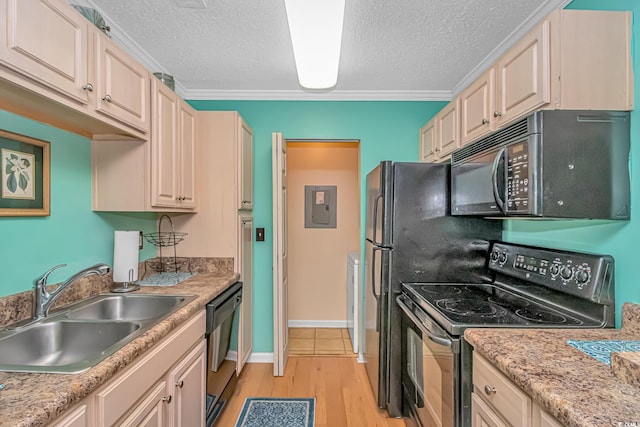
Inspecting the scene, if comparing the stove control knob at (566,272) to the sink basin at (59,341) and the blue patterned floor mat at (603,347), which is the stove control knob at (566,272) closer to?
the blue patterned floor mat at (603,347)

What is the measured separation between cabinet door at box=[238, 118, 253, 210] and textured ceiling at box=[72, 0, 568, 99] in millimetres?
441

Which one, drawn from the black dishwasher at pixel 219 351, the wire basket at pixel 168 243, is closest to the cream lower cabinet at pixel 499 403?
the black dishwasher at pixel 219 351

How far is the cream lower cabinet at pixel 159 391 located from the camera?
905mm

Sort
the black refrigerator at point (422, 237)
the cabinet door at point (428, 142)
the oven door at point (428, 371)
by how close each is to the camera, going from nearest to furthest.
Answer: the oven door at point (428, 371)
the black refrigerator at point (422, 237)
the cabinet door at point (428, 142)

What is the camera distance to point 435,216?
1.99 m

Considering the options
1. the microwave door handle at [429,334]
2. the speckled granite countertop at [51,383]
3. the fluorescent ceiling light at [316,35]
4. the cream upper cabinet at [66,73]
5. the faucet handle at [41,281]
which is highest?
the fluorescent ceiling light at [316,35]

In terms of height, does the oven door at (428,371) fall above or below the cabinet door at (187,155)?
below

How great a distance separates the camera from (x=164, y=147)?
1.85m

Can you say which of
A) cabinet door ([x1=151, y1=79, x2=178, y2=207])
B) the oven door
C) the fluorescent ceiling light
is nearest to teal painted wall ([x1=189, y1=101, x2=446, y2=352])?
the fluorescent ceiling light

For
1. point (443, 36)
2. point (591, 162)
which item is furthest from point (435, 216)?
point (443, 36)

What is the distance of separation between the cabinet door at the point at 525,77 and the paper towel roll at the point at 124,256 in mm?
2128

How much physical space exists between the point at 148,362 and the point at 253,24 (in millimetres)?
1864

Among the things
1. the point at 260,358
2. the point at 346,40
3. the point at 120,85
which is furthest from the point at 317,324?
the point at 120,85

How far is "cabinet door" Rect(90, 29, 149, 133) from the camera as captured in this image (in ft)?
4.27
